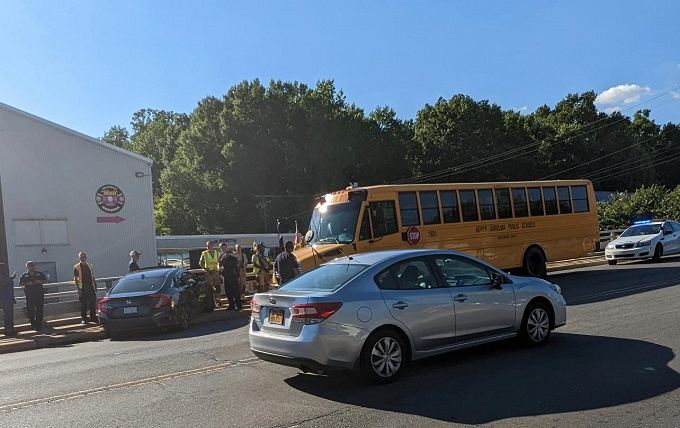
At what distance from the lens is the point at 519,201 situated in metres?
18.5

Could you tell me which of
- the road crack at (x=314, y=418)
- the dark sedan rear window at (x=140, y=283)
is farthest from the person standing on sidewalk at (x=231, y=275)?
the road crack at (x=314, y=418)

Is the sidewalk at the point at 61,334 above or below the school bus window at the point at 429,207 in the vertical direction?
below

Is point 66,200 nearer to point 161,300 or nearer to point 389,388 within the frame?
point 161,300

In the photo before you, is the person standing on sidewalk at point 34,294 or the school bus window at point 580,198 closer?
the person standing on sidewalk at point 34,294

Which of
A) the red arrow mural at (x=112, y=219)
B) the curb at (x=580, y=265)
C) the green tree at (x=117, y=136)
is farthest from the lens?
the green tree at (x=117, y=136)

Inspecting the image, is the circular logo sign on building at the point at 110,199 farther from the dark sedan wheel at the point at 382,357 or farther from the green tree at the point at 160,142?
the green tree at the point at 160,142

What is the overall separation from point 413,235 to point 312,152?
40851 mm

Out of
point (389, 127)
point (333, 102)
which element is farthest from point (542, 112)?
point (333, 102)

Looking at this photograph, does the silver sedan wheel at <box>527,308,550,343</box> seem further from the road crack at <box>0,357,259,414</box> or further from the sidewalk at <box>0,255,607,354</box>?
the sidewalk at <box>0,255,607,354</box>

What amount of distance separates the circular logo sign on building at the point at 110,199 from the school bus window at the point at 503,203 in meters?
19.3

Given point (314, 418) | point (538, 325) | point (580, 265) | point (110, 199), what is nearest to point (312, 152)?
point (110, 199)

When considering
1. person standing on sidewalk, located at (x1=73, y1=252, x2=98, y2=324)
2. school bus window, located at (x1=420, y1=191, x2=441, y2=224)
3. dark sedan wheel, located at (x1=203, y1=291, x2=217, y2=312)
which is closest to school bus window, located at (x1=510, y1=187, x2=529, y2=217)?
school bus window, located at (x1=420, y1=191, x2=441, y2=224)

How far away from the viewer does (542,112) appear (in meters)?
84.5

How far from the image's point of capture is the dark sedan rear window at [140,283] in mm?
13047
